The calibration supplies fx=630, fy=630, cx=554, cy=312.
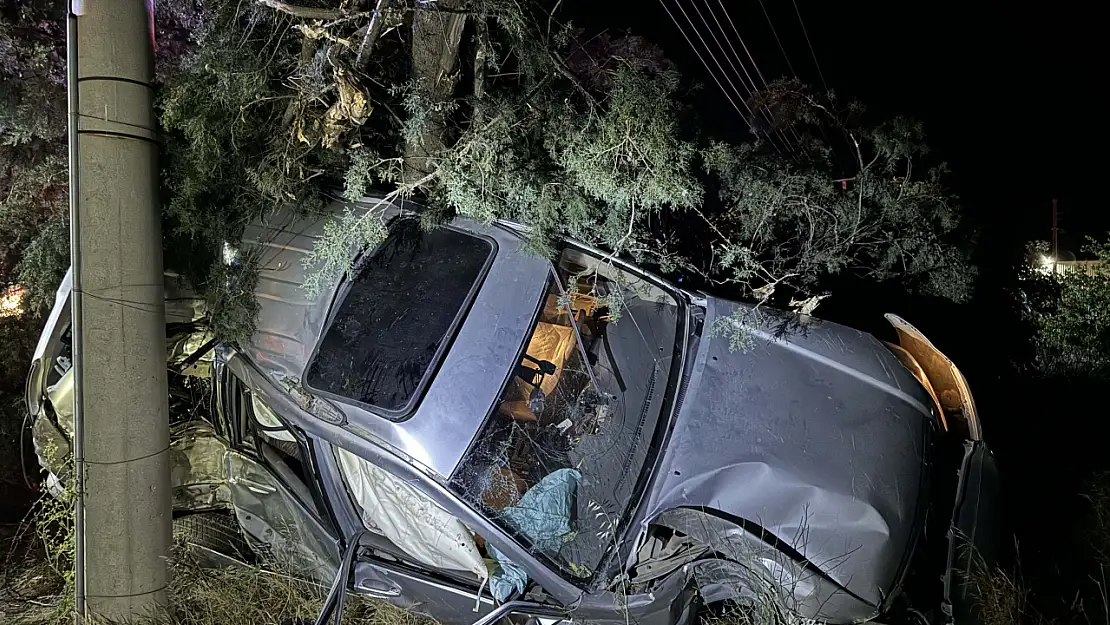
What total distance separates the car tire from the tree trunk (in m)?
2.11

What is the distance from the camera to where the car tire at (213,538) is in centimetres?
327

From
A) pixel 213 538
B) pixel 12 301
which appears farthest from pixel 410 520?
pixel 12 301

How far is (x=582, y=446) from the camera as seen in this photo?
2.75 m

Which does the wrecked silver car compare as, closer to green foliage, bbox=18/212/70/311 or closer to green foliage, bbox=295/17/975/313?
green foliage, bbox=295/17/975/313

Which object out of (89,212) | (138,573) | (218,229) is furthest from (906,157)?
(138,573)

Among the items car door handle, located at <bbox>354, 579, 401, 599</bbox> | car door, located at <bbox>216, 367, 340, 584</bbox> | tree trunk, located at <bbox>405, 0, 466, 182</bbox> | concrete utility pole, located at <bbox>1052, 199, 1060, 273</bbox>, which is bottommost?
car door handle, located at <bbox>354, 579, 401, 599</bbox>

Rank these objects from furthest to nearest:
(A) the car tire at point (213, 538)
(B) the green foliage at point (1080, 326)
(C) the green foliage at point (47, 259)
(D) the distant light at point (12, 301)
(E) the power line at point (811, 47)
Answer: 1. (E) the power line at point (811, 47)
2. (B) the green foliage at point (1080, 326)
3. (D) the distant light at point (12, 301)
4. (C) the green foliage at point (47, 259)
5. (A) the car tire at point (213, 538)

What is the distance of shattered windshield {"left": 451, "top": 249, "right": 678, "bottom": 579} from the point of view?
2523mm

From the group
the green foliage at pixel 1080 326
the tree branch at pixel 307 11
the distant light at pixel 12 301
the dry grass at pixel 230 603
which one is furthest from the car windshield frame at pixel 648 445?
the distant light at pixel 12 301

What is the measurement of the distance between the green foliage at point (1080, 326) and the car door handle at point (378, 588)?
14.1 feet

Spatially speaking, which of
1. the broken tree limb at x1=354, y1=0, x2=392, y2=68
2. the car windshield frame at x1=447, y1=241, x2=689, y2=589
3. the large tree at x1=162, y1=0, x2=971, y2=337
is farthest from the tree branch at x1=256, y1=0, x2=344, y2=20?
the car windshield frame at x1=447, y1=241, x2=689, y2=589

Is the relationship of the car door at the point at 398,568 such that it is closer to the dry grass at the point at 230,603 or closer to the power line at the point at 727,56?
the dry grass at the point at 230,603

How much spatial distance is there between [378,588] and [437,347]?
42.6 inches

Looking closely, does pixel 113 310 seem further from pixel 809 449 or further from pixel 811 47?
pixel 811 47
